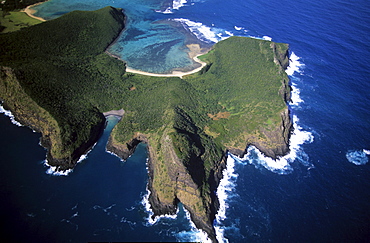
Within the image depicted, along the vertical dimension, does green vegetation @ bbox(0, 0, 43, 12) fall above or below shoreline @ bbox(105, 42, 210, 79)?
above

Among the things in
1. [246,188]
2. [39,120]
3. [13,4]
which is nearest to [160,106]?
[246,188]

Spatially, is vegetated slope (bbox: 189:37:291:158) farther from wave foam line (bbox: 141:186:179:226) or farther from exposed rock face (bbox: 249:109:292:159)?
wave foam line (bbox: 141:186:179:226)

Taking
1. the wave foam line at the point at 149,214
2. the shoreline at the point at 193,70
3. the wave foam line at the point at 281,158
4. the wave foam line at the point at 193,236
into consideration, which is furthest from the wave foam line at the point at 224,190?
the shoreline at the point at 193,70

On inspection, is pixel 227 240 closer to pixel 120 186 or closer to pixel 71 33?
pixel 120 186

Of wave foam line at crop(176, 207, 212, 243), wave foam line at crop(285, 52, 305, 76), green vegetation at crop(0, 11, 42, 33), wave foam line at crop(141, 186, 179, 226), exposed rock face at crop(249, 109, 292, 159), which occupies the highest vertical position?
green vegetation at crop(0, 11, 42, 33)

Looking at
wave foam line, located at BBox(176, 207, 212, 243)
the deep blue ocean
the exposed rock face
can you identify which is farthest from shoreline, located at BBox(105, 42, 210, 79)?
wave foam line, located at BBox(176, 207, 212, 243)

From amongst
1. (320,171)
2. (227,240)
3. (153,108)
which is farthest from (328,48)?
(227,240)

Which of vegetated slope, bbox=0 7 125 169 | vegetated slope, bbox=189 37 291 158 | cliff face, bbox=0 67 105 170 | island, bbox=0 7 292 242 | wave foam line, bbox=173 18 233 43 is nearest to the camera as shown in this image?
island, bbox=0 7 292 242

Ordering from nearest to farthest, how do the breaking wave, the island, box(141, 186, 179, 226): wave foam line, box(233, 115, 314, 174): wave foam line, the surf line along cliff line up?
box(141, 186, 179, 226): wave foam line
the surf line along cliff
the island
box(233, 115, 314, 174): wave foam line
the breaking wave
